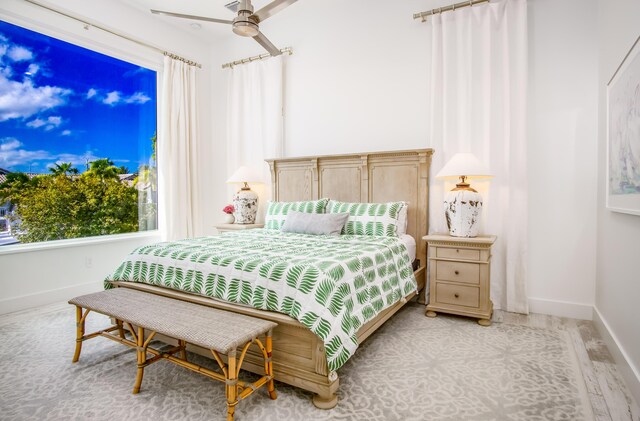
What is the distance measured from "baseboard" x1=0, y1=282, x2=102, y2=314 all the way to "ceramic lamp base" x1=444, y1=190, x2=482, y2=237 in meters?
3.90

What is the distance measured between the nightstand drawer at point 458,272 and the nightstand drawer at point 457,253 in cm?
5

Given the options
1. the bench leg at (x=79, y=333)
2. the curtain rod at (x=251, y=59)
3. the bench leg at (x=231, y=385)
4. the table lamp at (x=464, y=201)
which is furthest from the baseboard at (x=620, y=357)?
the curtain rod at (x=251, y=59)

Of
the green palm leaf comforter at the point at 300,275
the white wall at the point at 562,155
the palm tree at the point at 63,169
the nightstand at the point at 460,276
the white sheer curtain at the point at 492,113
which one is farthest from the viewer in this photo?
the palm tree at the point at 63,169

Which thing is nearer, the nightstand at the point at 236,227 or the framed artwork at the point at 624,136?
the framed artwork at the point at 624,136

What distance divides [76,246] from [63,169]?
89cm

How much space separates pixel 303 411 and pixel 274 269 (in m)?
0.74

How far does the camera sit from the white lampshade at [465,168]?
299 centimetres

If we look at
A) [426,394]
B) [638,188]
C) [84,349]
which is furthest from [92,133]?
[638,188]

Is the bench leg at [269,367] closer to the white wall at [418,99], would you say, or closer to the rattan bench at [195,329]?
the rattan bench at [195,329]

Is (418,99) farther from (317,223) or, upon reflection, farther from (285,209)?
(285,209)

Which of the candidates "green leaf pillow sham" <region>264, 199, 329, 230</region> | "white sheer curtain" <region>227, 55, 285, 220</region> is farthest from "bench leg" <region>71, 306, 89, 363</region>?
"white sheer curtain" <region>227, 55, 285, 220</region>

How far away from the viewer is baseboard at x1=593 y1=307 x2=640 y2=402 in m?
1.83

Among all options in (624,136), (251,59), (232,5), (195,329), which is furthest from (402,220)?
(232,5)

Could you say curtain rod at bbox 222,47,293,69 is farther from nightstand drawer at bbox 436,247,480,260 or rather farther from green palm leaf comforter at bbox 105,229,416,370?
nightstand drawer at bbox 436,247,480,260
